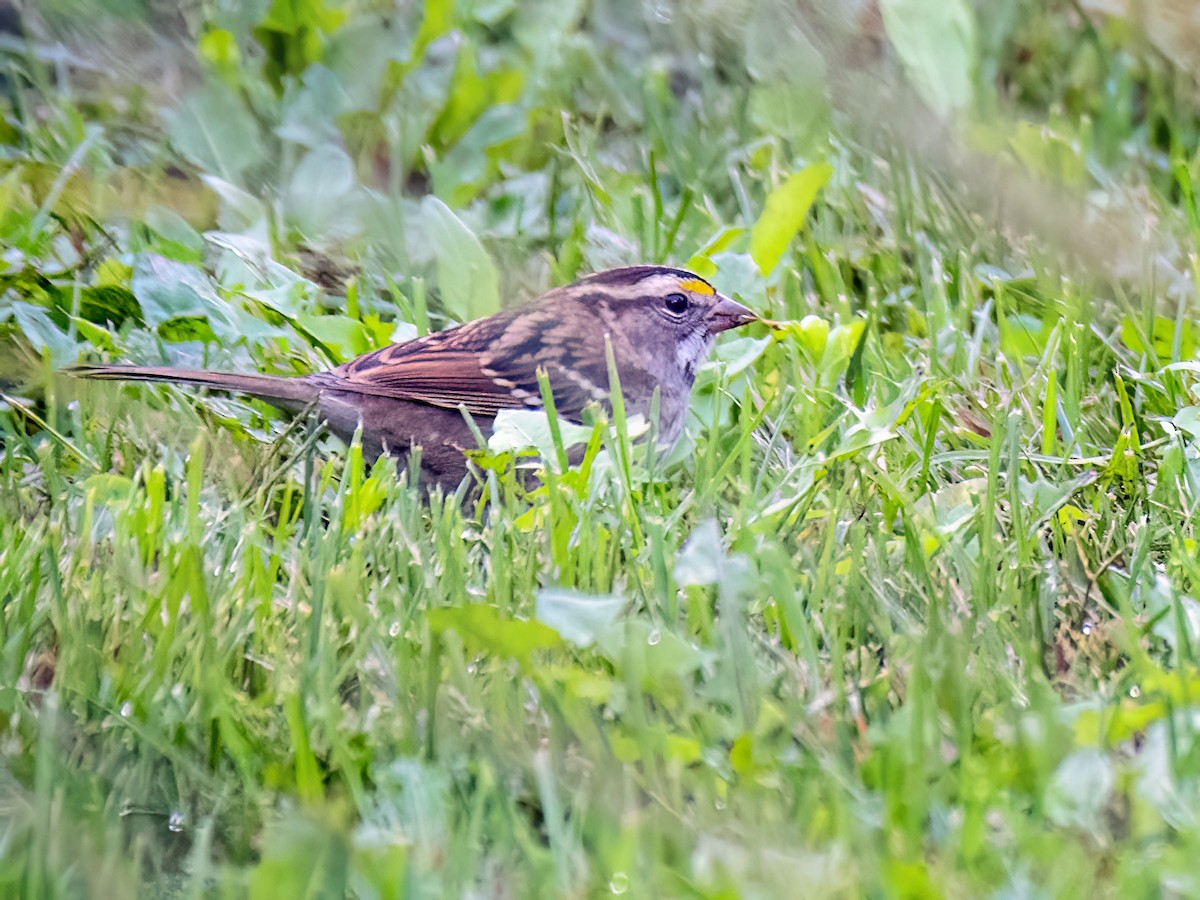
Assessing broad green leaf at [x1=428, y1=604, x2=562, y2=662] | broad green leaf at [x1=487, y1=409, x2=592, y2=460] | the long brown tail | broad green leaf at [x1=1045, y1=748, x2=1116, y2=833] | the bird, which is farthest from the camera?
the bird

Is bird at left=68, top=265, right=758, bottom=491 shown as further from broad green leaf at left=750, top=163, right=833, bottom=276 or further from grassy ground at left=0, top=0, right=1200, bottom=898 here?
broad green leaf at left=750, top=163, right=833, bottom=276

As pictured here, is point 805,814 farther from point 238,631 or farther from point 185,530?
point 185,530

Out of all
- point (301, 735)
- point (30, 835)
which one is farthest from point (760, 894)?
point (30, 835)

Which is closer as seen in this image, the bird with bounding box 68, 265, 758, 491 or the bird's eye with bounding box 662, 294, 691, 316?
the bird with bounding box 68, 265, 758, 491

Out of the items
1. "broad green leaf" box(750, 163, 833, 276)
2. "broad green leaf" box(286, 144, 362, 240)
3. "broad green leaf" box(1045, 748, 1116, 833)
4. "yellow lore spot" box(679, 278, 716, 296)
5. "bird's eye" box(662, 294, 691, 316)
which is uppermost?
"broad green leaf" box(1045, 748, 1116, 833)

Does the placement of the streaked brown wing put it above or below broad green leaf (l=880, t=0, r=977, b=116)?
below

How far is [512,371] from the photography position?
14.0 feet

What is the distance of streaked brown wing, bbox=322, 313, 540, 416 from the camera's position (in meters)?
4.07

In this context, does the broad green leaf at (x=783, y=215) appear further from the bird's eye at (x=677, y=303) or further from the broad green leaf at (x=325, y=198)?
the broad green leaf at (x=325, y=198)

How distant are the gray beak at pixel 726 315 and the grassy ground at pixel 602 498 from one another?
85mm

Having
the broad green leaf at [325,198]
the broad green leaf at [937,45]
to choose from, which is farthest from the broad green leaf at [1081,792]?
the broad green leaf at [325,198]

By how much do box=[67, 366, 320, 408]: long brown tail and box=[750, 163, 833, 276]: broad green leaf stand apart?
1472 millimetres

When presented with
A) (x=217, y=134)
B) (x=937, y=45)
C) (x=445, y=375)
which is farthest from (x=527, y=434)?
(x=937, y=45)

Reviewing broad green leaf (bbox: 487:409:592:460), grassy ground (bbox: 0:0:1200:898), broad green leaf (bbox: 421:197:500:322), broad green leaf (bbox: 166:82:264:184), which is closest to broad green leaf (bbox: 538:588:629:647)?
grassy ground (bbox: 0:0:1200:898)
